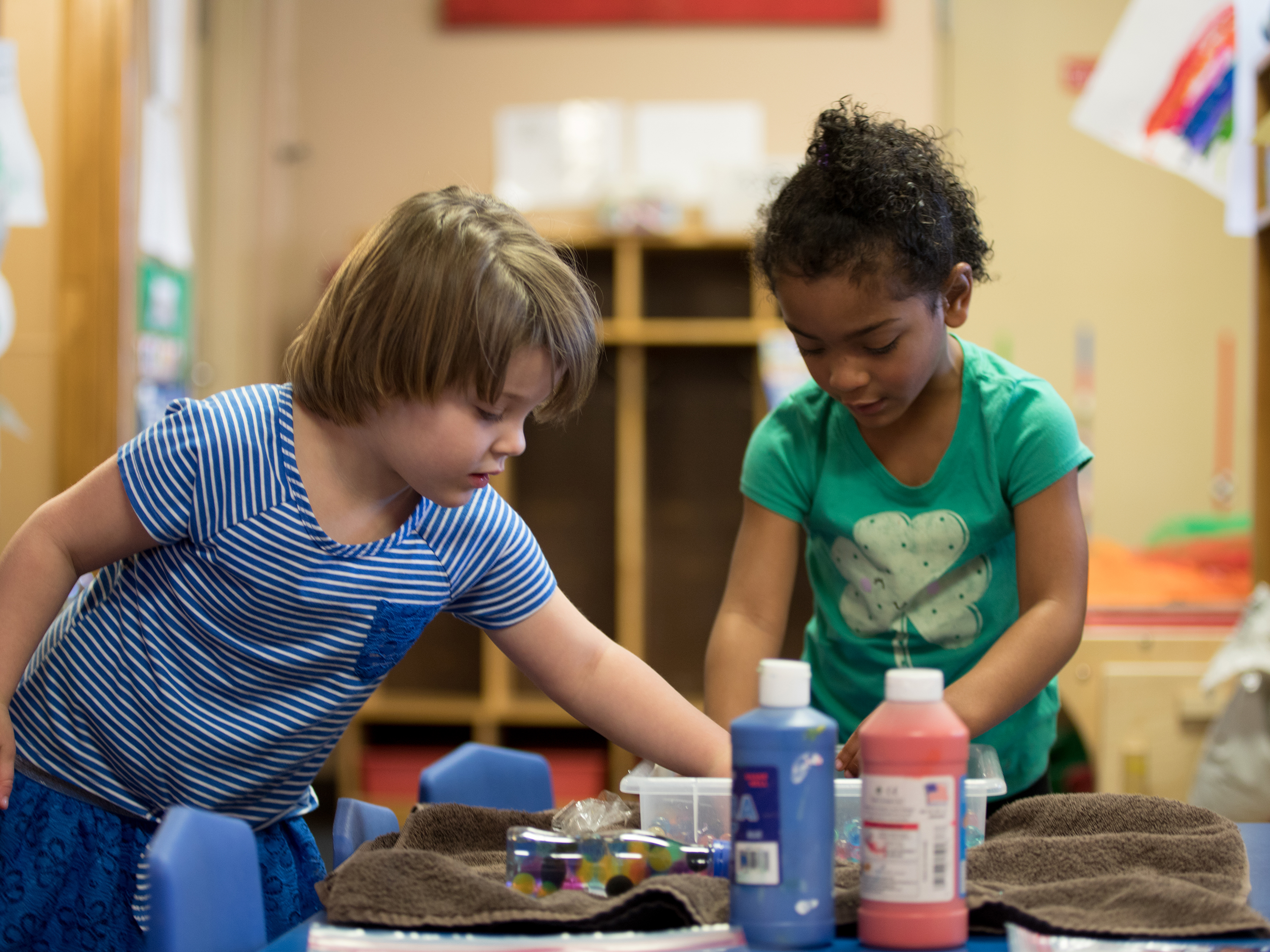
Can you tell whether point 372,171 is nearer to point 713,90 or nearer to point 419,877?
point 713,90

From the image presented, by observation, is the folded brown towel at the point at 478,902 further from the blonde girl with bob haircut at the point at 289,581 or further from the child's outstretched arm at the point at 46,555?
the child's outstretched arm at the point at 46,555

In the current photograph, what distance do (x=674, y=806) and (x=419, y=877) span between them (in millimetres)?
227

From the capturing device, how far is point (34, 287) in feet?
6.38

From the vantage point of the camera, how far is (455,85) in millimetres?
3322

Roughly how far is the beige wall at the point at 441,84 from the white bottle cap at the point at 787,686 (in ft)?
9.08

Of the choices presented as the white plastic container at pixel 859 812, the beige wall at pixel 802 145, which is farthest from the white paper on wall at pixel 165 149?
the white plastic container at pixel 859 812

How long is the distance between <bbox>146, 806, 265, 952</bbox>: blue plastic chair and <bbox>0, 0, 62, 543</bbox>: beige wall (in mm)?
1356

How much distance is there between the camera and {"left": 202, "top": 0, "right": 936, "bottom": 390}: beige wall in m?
3.25

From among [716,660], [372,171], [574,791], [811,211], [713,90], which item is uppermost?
[713,90]

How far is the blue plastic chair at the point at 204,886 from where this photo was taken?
2.16 feet

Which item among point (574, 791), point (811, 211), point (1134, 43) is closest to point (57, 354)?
point (811, 211)

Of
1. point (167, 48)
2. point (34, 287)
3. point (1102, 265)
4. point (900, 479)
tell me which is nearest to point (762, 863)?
point (900, 479)

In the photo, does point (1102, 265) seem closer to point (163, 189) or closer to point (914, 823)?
point (163, 189)

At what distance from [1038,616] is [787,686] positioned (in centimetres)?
44
